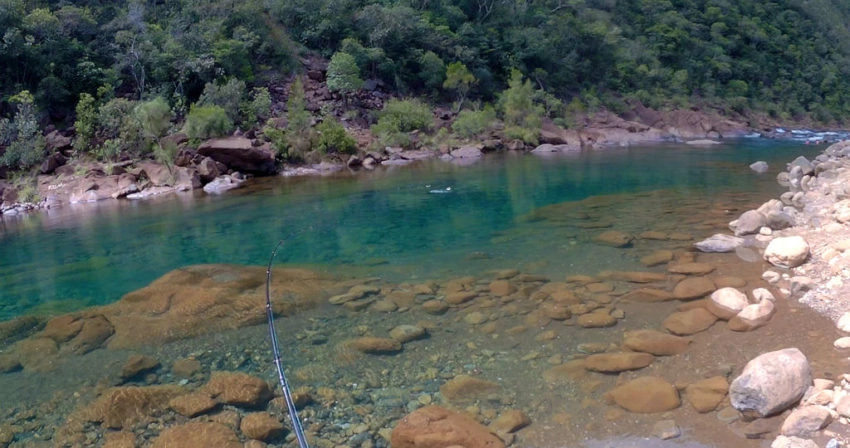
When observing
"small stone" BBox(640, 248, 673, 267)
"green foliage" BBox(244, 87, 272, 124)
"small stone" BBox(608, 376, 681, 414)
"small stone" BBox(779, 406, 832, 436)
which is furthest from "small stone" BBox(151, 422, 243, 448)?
"green foliage" BBox(244, 87, 272, 124)

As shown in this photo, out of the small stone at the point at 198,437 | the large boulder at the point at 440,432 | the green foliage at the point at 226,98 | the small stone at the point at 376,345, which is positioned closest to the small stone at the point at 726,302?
the large boulder at the point at 440,432

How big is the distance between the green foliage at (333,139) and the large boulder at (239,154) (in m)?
3.07

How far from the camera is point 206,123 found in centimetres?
2622

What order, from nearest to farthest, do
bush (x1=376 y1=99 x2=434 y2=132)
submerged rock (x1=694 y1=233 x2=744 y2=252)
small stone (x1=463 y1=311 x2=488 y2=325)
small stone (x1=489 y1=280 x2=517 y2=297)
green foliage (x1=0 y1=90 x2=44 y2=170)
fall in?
small stone (x1=463 y1=311 x2=488 y2=325) → small stone (x1=489 y1=280 x2=517 y2=297) → submerged rock (x1=694 y1=233 x2=744 y2=252) → green foliage (x1=0 y1=90 x2=44 y2=170) → bush (x1=376 y1=99 x2=434 y2=132)

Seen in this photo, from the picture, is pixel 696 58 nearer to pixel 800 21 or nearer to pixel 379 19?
pixel 800 21

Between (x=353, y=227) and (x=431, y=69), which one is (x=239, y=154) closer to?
(x=353, y=227)

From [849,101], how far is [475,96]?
3793 centimetres

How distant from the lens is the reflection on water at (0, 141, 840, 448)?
5273 mm

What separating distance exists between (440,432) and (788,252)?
5743 millimetres

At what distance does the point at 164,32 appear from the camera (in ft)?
102

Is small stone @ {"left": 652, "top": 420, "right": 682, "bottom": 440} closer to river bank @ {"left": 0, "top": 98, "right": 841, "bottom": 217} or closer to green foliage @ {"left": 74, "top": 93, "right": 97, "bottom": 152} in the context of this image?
river bank @ {"left": 0, "top": 98, "right": 841, "bottom": 217}

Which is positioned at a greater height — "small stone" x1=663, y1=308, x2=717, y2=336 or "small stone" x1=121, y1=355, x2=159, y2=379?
"small stone" x1=121, y1=355, x2=159, y2=379

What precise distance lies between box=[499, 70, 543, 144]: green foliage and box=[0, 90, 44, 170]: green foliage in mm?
23401

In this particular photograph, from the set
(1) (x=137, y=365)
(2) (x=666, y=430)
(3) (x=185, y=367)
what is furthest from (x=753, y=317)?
(1) (x=137, y=365)
